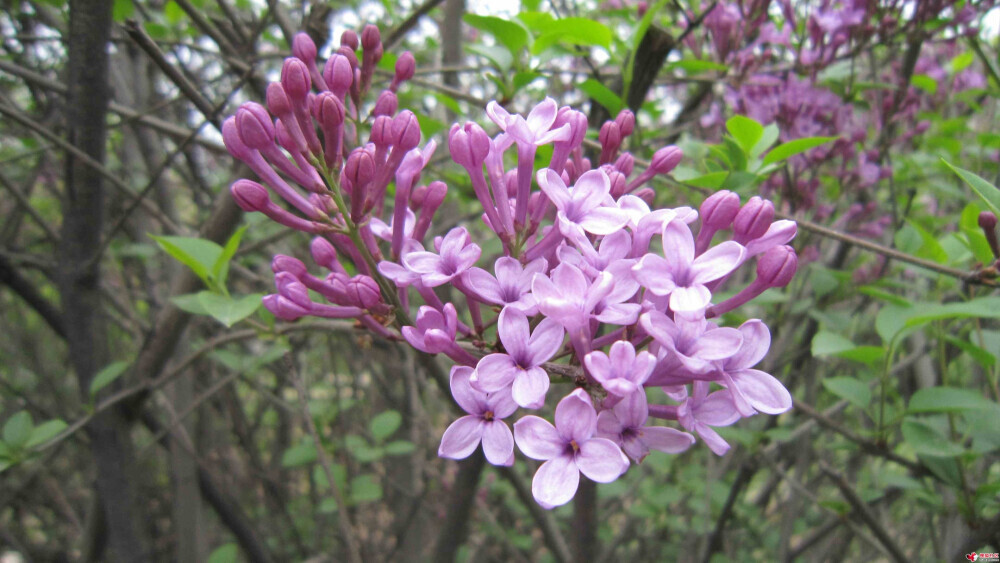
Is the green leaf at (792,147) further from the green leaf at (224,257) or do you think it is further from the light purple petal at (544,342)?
the green leaf at (224,257)

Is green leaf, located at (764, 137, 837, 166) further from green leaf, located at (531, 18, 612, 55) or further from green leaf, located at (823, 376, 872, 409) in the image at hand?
green leaf, located at (823, 376, 872, 409)

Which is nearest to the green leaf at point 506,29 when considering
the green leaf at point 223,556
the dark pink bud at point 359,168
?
the dark pink bud at point 359,168

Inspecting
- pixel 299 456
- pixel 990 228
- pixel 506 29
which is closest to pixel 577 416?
pixel 990 228

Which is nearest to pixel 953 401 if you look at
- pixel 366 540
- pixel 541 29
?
pixel 541 29

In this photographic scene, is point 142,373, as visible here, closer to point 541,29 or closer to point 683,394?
point 541,29

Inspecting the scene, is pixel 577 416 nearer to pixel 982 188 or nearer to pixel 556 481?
pixel 556 481

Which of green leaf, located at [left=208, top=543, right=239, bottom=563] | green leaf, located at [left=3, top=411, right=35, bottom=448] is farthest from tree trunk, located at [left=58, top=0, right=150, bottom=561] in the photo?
green leaf, located at [left=3, top=411, right=35, bottom=448]
